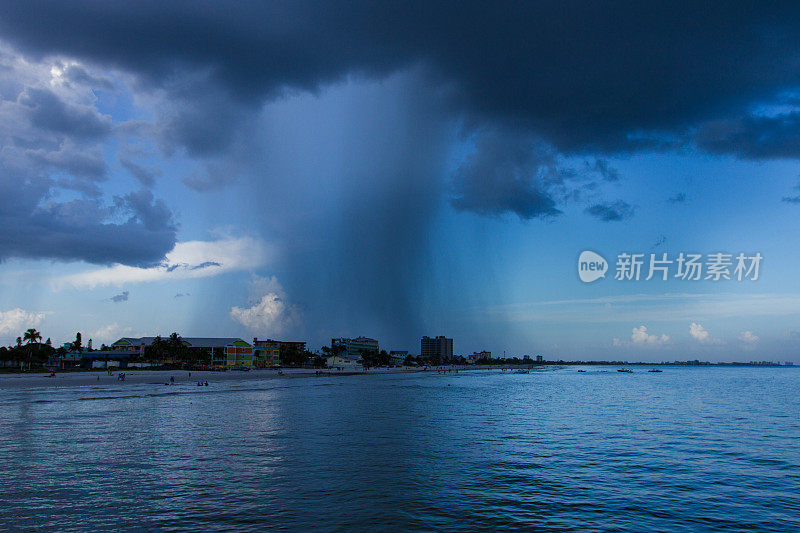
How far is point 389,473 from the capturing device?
27.1m

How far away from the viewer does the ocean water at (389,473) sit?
776 inches

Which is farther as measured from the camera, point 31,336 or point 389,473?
point 31,336

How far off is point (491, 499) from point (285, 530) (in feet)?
30.5

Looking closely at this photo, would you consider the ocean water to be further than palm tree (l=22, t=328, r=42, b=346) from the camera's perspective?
No

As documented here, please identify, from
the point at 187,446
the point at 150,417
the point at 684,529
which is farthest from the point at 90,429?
the point at 684,529

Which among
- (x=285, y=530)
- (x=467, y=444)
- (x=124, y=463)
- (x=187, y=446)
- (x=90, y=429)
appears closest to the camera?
(x=285, y=530)

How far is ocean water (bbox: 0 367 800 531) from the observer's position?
776 inches

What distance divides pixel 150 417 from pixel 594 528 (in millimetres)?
43982

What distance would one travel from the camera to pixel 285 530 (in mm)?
17938

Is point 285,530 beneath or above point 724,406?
above

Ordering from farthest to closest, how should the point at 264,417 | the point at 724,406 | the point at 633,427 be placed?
the point at 724,406 → the point at 264,417 → the point at 633,427

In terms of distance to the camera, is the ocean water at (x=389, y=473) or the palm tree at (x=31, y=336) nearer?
the ocean water at (x=389, y=473)

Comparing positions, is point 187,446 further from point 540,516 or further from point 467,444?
point 540,516

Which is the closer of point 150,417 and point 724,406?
point 150,417
